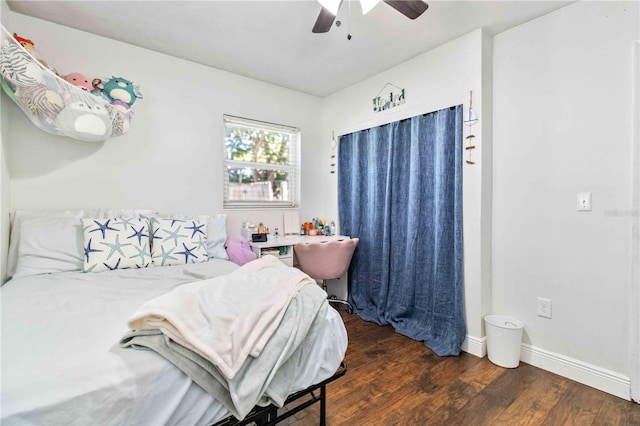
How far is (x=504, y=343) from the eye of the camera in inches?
84.1

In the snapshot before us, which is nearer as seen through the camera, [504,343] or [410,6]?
[410,6]

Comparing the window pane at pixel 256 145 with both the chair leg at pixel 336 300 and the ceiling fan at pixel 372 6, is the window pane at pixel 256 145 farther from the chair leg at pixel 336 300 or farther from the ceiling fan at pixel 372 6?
the ceiling fan at pixel 372 6

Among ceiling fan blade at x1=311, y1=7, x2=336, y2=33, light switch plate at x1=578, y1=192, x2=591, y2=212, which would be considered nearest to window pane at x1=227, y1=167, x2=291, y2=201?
ceiling fan blade at x1=311, y1=7, x2=336, y2=33

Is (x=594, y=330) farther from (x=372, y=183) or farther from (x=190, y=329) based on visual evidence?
(x=190, y=329)

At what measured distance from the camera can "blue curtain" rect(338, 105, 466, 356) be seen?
245cm

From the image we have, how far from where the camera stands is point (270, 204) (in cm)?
342

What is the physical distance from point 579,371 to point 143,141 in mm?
3589

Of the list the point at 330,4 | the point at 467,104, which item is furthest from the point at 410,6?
the point at 467,104

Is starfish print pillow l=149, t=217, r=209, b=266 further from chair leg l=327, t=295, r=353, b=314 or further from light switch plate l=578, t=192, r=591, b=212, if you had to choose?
light switch plate l=578, t=192, r=591, b=212

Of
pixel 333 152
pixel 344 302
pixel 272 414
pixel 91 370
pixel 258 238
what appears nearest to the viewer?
pixel 91 370

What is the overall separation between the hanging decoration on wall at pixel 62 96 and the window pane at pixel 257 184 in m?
1.08

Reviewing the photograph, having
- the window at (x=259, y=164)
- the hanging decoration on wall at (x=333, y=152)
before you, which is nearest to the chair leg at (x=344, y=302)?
the window at (x=259, y=164)

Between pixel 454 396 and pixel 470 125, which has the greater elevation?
pixel 470 125

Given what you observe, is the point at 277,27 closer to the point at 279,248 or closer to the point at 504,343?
the point at 279,248
